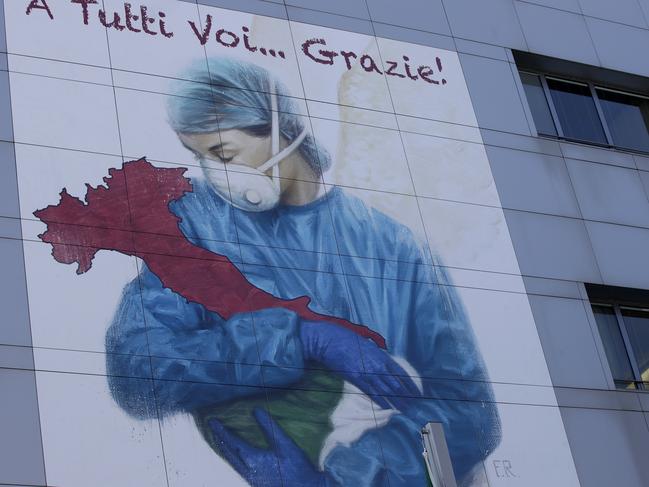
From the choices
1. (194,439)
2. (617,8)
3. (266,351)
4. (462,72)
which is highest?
(617,8)

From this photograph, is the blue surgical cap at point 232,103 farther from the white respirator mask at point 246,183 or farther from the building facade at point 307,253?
the white respirator mask at point 246,183

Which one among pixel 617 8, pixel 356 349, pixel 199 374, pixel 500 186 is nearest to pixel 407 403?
pixel 356 349

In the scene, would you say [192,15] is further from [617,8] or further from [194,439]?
[617,8]

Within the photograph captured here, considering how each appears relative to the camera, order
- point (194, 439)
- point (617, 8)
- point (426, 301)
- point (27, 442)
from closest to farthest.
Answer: point (27, 442)
point (194, 439)
point (426, 301)
point (617, 8)

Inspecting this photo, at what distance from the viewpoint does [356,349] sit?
18328 millimetres

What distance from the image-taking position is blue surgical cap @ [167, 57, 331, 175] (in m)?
19.3

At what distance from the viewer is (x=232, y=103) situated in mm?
19844

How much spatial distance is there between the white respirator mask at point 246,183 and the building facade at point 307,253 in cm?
4

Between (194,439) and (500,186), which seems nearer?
(194,439)

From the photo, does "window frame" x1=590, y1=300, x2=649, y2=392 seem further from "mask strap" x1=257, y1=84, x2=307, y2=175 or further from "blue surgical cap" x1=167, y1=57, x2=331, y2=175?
"mask strap" x1=257, y1=84, x2=307, y2=175

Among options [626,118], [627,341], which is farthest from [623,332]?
[626,118]

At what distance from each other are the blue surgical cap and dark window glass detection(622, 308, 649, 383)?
18.5 feet

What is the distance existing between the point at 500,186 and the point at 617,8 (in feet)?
18.7

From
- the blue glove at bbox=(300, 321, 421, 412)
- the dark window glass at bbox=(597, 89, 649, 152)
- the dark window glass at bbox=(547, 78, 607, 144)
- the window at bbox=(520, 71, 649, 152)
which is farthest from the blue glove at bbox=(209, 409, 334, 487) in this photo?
the dark window glass at bbox=(597, 89, 649, 152)
